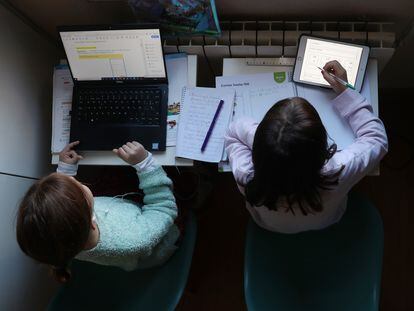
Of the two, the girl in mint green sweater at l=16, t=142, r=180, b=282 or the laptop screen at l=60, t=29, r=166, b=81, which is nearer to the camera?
the girl in mint green sweater at l=16, t=142, r=180, b=282

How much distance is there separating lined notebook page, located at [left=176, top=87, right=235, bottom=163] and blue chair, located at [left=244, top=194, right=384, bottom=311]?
0.26 m

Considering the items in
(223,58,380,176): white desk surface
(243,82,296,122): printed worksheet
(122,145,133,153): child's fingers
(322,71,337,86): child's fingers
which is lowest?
(122,145,133,153): child's fingers

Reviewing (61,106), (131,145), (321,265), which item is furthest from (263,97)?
(61,106)

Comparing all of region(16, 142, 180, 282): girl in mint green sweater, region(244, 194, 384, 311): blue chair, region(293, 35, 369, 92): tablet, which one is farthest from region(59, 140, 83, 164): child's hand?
region(293, 35, 369, 92): tablet

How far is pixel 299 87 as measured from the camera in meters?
1.11

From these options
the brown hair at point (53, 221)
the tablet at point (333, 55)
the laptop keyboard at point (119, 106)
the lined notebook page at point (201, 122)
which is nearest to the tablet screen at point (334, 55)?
the tablet at point (333, 55)

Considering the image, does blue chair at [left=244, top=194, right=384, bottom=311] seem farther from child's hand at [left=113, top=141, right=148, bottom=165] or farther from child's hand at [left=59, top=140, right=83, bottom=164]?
child's hand at [left=59, top=140, right=83, bottom=164]

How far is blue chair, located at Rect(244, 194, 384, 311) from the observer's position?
1.03 meters

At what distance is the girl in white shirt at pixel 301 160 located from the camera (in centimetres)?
80

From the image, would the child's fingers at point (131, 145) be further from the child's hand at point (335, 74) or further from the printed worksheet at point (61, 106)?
the child's hand at point (335, 74)

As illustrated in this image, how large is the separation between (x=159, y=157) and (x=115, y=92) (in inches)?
9.9

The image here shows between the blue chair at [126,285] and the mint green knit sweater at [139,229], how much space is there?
4 cm

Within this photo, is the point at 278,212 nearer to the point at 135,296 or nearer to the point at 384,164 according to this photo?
the point at 135,296

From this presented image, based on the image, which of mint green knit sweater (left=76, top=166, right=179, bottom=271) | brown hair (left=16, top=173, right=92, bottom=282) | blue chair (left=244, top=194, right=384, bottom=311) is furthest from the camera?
blue chair (left=244, top=194, right=384, bottom=311)
